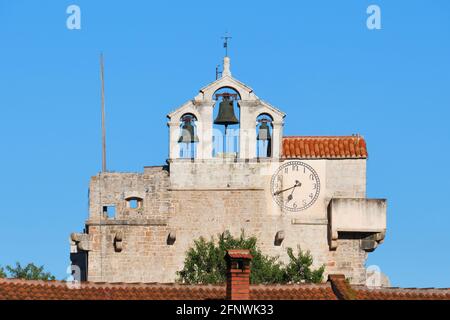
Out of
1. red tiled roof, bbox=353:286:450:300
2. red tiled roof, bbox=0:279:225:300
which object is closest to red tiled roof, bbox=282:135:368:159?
red tiled roof, bbox=353:286:450:300

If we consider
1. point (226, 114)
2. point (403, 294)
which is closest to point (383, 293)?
point (403, 294)

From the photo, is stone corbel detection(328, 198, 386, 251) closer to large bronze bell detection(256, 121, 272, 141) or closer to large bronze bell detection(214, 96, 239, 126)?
large bronze bell detection(256, 121, 272, 141)

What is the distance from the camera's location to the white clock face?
78500 millimetres

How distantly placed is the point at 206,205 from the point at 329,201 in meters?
4.37

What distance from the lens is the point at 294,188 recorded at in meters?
78.6

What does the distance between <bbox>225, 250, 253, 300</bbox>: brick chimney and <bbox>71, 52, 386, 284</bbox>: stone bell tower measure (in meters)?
27.3

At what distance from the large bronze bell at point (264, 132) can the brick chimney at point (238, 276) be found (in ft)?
94.8

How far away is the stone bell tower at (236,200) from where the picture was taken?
78.1 meters

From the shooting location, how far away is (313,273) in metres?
75.8

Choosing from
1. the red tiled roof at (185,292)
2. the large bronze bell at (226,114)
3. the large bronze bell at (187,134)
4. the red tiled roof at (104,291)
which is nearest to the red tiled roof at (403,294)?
the red tiled roof at (185,292)

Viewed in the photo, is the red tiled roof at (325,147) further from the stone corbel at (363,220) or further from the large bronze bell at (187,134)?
the large bronze bell at (187,134)
